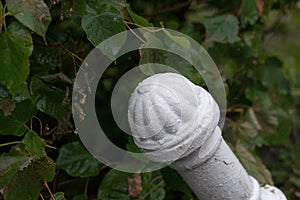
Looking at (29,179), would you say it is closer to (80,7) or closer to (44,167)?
(44,167)

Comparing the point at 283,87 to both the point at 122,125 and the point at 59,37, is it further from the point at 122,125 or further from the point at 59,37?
the point at 59,37

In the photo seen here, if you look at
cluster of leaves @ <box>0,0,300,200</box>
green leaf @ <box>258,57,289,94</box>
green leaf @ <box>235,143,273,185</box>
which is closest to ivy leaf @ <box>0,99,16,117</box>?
cluster of leaves @ <box>0,0,300,200</box>

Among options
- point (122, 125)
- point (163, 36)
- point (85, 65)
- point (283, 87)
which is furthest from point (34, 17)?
point (283, 87)

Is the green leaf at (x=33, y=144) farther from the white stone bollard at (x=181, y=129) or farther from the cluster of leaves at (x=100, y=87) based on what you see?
the white stone bollard at (x=181, y=129)

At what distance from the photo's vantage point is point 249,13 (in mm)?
Result: 1555

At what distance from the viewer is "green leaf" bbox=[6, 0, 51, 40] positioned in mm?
925

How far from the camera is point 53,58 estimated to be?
1.25 meters

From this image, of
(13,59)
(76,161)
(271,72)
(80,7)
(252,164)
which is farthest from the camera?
(271,72)

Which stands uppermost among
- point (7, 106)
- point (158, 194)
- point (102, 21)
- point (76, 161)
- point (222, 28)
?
point (102, 21)

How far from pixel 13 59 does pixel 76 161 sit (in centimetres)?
46

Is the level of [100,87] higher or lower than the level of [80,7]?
lower

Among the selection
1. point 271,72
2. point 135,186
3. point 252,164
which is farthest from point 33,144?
point 271,72

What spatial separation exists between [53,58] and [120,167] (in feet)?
1.03

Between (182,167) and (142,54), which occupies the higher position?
(142,54)
